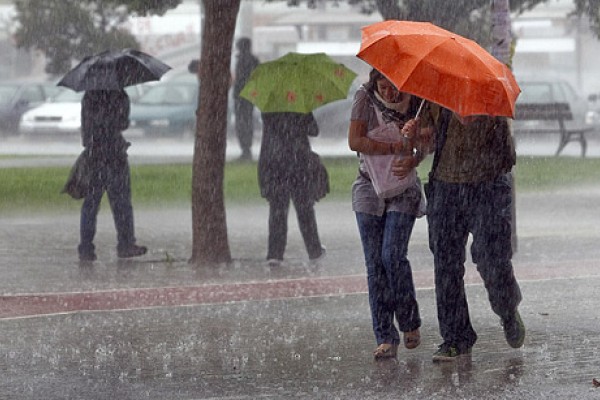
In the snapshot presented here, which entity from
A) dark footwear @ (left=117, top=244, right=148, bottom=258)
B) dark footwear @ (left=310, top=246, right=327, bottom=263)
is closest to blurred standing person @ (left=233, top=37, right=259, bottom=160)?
dark footwear @ (left=117, top=244, right=148, bottom=258)

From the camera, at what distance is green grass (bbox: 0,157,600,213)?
2034cm

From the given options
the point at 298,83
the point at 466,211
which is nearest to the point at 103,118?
the point at 298,83

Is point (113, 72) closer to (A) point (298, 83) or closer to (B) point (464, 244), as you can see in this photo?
(A) point (298, 83)

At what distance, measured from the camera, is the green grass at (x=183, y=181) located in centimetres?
2034

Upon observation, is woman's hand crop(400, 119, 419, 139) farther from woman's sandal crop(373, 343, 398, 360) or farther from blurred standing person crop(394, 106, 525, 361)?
woman's sandal crop(373, 343, 398, 360)

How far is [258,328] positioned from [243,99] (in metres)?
17.0

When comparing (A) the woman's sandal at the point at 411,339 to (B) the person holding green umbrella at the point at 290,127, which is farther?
(B) the person holding green umbrella at the point at 290,127

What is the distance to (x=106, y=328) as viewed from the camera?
9.45 meters

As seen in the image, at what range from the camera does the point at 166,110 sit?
111 feet

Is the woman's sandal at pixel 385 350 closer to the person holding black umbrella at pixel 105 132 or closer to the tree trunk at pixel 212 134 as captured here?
the tree trunk at pixel 212 134

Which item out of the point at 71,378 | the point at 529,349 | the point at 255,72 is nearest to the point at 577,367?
the point at 529,349

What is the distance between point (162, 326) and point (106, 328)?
1.15 feet

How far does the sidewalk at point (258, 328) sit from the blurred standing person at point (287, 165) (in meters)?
0.60

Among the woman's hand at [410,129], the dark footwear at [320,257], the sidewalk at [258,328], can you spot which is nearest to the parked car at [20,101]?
the sidewalk at [258,328]
